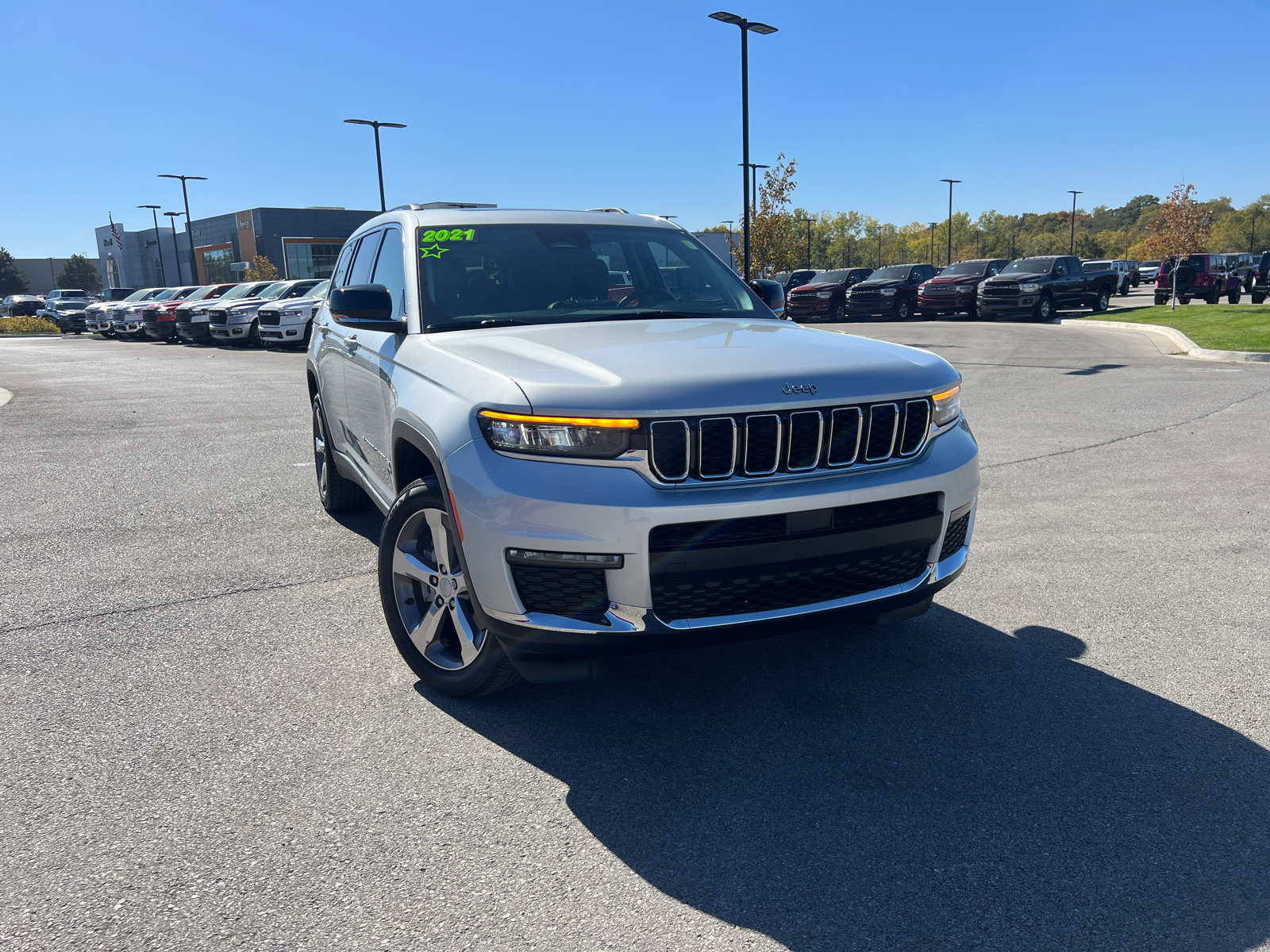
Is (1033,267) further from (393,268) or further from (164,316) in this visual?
(393,268)

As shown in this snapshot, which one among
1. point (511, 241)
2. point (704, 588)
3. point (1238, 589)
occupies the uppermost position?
point (511, 241)

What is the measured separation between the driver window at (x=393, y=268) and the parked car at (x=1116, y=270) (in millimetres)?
31156

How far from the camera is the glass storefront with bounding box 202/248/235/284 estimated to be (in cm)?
9175

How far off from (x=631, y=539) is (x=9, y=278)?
132360mm

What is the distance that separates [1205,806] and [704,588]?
157cm

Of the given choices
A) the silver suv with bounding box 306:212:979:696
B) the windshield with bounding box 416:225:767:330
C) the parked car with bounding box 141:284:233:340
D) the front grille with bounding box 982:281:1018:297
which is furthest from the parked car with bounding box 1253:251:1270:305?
the silver suv with bounding box 306:212:979:696

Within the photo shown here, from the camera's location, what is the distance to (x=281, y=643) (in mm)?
4141

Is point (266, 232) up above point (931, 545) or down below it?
above

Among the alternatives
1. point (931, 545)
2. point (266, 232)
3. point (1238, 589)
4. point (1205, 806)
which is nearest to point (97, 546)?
point (931, 545)

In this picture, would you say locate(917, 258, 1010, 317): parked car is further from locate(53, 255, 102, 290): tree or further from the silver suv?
locate(53, 255, 102, 290): tree

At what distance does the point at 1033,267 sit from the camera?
1196 inches

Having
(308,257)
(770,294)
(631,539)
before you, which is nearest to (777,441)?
(631,539)

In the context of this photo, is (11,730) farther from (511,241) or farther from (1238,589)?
(1238,589)

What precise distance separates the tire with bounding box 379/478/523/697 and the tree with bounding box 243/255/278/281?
81.9 metres
